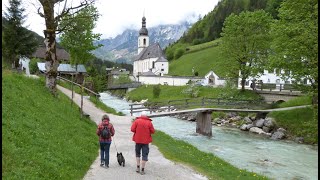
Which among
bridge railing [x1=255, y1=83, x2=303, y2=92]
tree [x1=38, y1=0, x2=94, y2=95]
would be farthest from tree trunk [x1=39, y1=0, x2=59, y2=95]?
bridge railing [x1=255, y1=83, x2=303, y2=92]

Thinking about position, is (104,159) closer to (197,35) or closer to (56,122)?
(56,122)

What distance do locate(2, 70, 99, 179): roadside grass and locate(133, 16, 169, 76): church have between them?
3991 inches

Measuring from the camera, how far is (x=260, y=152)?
87.2ft

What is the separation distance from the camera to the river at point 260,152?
20969mm

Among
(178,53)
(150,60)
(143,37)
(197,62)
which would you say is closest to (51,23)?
(197,62)

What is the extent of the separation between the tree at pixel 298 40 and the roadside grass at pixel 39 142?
1713 cm

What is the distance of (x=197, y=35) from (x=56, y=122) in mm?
157325

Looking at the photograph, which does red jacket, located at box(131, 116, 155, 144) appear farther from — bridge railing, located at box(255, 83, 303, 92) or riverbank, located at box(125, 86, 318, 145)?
bridge railing, located at box(255, 83, 303, 92)

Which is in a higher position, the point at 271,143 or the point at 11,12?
the point at 11,12

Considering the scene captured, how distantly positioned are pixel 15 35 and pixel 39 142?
40.1 m

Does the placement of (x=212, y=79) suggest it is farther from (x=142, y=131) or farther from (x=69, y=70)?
(x=142, y=131)

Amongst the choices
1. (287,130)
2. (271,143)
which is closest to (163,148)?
(271,143)

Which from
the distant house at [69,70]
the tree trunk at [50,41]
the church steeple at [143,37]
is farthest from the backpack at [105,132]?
the church steeple at [143,37]

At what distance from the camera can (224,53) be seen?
180ft
